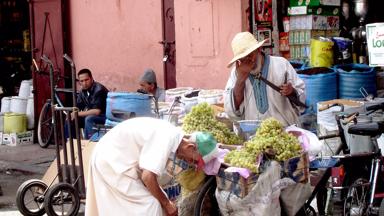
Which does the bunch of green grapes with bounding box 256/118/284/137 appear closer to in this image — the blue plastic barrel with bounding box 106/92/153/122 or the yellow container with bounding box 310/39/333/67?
the blue plastic barrel with bounding box 106/92/153/122

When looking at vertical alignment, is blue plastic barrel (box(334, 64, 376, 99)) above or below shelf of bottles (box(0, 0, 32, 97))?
below

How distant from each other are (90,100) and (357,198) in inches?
186

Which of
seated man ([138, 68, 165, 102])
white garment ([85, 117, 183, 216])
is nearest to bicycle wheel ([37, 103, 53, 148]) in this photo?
seated man ([138, 68, 165, 102])

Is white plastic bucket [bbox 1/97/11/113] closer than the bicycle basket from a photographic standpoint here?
No

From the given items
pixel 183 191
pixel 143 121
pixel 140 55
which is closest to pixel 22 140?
pixel 140 55

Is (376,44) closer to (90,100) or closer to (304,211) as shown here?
(304,211)

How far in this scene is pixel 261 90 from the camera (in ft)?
17.8

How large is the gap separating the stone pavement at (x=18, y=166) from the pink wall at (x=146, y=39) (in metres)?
1.52

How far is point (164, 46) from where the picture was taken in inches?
372

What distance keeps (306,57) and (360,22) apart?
2.83ft

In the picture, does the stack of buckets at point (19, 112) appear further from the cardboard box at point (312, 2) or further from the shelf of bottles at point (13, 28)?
the cardboard box at point (312, 2)

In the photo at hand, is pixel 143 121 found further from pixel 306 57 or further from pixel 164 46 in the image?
pixel 164 46

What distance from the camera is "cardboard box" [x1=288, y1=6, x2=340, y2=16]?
817 centimetres

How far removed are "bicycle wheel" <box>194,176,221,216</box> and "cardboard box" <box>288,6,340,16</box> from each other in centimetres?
381
